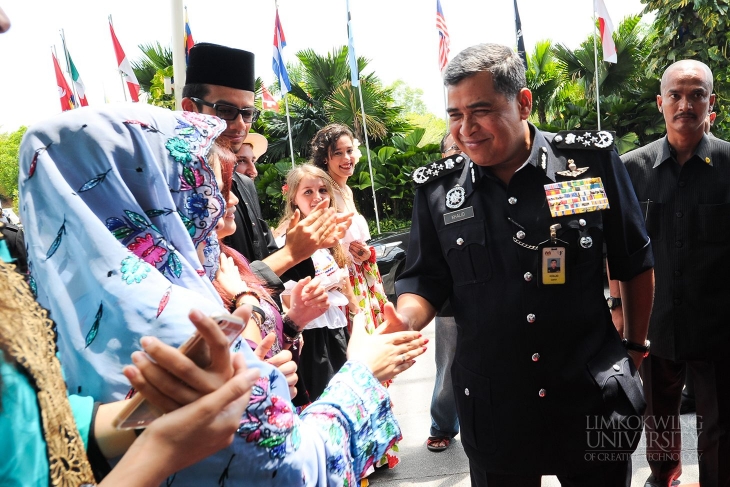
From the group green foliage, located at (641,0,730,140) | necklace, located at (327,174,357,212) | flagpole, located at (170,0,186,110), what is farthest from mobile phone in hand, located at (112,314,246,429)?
green foliage, located at (641,0,730,140)

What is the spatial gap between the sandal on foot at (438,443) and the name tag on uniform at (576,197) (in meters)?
2.44

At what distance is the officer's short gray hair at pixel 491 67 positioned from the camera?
2252mm

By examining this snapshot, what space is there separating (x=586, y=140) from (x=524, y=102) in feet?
0.92

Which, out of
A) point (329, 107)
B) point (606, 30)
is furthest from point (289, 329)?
point (329, 107)

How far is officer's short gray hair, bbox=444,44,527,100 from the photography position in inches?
88.7

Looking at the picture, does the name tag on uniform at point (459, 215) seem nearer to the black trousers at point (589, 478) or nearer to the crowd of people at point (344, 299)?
the crowd of people at point (344, 299)

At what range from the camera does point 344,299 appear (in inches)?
147

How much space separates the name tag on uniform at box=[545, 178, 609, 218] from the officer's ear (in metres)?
0.31

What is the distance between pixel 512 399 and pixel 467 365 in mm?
216

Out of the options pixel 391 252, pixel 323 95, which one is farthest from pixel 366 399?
pixel 323 95

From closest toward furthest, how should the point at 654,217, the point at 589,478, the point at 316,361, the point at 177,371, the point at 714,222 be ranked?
the point at 177,371, the point at 589,478, the point at 714,222, the point at 654,217, the point at 316,361

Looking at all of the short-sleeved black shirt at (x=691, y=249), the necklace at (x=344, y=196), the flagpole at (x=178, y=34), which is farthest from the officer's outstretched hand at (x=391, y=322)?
the flagpole at (x=178, y=34)

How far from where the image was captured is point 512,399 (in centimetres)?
226

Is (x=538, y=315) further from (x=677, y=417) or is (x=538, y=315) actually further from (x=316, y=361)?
(x=677, y=417)
